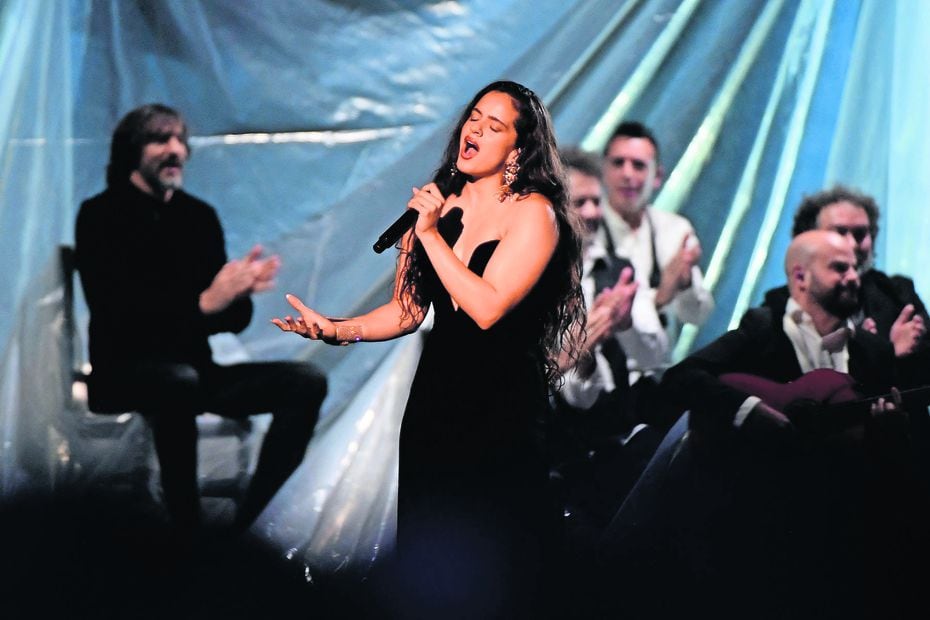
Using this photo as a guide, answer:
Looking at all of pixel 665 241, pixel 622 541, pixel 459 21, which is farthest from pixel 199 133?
Answer: pixel 622 541

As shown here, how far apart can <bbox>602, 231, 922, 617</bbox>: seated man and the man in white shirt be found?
0.10 meters

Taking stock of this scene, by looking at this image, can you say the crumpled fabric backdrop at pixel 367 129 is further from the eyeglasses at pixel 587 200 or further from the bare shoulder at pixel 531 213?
the bare shoulder at pixel 531 213

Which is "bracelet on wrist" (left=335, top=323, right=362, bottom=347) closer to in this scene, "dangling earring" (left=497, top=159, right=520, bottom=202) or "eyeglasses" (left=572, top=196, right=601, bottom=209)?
"dangling earring" (left=497, top=159, right=520, bottom=202)

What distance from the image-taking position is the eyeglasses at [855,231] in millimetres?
3150

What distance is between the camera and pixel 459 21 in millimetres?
3043

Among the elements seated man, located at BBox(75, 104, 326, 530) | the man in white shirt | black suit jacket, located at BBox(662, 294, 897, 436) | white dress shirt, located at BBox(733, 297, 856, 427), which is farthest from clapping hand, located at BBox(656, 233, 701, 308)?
seated man, located at BBox(75, 104, 326, 530)

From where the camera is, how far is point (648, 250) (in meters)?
3.20

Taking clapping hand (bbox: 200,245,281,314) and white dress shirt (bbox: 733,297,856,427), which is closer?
clapping hand (bbox: 200,245,281,314)

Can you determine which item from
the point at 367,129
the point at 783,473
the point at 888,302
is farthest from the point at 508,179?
the point at 888,302

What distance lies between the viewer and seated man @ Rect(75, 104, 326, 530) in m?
2.91

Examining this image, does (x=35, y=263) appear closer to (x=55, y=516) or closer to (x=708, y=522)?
(x=55, y=516)

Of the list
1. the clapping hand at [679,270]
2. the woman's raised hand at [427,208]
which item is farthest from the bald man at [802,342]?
the woman's raised hand at [427,208]

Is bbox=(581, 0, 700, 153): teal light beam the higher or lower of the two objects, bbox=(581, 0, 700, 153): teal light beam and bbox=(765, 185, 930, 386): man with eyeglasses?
the higher

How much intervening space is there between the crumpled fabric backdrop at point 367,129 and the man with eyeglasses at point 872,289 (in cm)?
4
